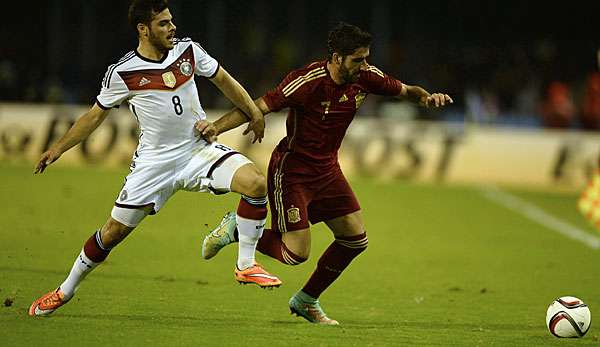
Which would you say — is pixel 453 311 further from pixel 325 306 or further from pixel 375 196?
pixel 375 196

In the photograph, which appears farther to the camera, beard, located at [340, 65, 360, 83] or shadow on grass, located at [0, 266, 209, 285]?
shadow on grass, located at [0, 266, 209, 285]

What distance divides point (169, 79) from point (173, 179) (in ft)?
2.18

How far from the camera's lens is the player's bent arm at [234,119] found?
7465 mm

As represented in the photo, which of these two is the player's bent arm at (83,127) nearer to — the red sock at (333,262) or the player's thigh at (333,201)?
the player's thigh at (333,201)

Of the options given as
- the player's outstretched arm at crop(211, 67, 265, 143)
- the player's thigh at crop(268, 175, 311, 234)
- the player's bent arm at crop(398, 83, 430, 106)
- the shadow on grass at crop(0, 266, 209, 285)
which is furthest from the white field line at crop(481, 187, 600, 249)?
the player's outstretched arm at crop(211, 67, 265, 143)

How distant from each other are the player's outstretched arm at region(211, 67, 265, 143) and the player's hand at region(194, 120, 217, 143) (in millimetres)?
247

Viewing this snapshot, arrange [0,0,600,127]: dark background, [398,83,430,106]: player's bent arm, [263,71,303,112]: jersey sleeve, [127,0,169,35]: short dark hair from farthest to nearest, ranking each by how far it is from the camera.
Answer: [0,0,600,127]: dark background, [398,83,430,106]: player's bent arm, [263,71,303,112]: jersey sleeve, [127,0,169,35]: short dark hair

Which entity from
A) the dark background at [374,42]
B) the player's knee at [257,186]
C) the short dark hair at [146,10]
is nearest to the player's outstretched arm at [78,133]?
the short dark hair at [146,10]

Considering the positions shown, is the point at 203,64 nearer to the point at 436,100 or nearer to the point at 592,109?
the point at 436,100

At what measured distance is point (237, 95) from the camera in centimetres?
753

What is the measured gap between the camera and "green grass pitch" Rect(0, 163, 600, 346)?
7320 millimetres

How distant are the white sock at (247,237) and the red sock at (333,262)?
0.66 metres

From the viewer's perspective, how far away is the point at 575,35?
81.7ft

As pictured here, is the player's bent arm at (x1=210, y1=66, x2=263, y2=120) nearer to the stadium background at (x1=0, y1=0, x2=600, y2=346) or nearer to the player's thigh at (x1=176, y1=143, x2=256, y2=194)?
the player's thigh at (x1=176, y1=143, x2=256, y2=194)
